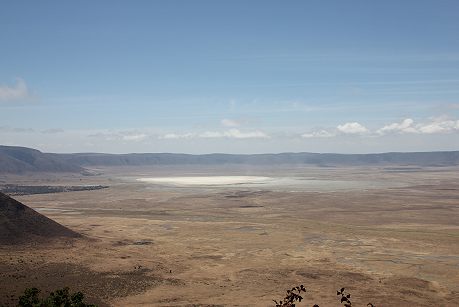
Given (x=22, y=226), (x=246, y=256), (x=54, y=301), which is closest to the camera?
(x=54, y=301)

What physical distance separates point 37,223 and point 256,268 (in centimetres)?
3120

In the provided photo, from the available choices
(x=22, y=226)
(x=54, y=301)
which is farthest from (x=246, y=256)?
(x=54, y=301)

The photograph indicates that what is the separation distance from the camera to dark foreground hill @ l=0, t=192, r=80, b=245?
54594mm

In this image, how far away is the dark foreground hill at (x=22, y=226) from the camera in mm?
54594

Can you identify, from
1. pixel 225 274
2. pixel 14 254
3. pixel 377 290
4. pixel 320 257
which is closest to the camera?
pixel 377 290

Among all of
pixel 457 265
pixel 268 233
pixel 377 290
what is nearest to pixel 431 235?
pixel 457 265

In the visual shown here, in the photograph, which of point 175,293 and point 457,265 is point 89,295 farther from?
point 457,265

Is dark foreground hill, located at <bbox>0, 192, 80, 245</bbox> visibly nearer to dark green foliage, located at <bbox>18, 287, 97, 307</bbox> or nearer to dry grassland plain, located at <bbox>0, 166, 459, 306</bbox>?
dry grassland plain, located at <bbox>0, 166, 459, 306</bbox>

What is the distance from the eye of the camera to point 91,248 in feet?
186

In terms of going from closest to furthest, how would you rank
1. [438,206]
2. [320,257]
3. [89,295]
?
1. [89,295]
2. [320,257]
3. [438,206]

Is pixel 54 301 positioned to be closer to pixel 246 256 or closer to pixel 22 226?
pixel 246 256

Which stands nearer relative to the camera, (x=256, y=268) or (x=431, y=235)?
(x=256, y=268)

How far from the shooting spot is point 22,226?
188 feet

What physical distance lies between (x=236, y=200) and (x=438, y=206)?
49578 millimetres
